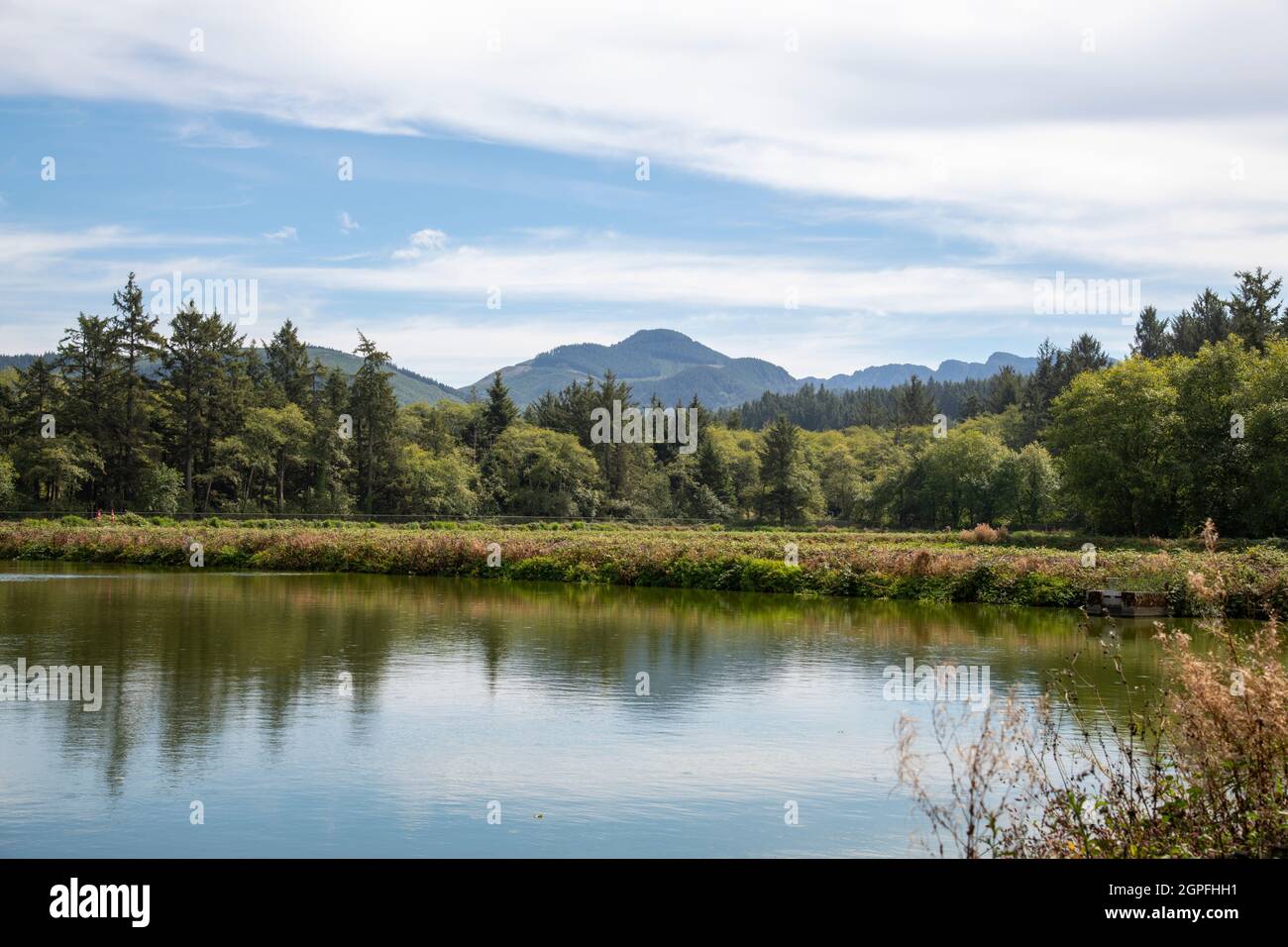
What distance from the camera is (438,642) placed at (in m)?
22.8

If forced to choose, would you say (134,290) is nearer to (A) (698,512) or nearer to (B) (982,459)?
(A) (698,512)

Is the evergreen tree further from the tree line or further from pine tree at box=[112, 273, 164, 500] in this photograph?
pine tree at box=[112, 273, 164, 500]

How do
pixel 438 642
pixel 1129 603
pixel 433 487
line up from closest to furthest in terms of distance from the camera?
pixel 438 642 < pixel 1129 603 < pixel 433 487

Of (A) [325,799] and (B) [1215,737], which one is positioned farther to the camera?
(A) [325,799]

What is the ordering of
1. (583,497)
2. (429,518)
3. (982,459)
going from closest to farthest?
(429,518) < (982,459) < (583,497)

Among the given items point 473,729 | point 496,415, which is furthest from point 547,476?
point 473,729

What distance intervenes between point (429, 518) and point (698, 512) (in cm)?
2963

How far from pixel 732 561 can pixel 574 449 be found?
50.2 meters

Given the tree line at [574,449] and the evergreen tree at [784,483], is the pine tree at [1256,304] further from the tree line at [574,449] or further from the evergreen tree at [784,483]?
the evergreen tree at [784,483]

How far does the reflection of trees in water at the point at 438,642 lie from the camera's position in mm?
15914

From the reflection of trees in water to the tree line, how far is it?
24.3 metres

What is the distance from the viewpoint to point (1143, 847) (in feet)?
24.0

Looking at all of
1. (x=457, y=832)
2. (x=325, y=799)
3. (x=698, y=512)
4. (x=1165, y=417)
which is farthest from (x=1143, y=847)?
(x=698, y=512)

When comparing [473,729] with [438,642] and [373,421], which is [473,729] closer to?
[438,642]
